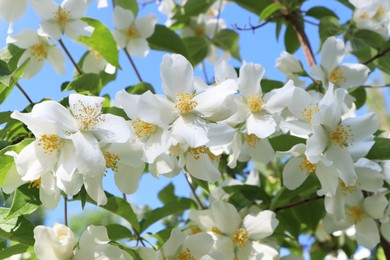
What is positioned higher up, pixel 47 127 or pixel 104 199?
pixel 47 127

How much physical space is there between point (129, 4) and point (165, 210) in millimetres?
670

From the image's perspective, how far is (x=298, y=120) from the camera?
1.06 m

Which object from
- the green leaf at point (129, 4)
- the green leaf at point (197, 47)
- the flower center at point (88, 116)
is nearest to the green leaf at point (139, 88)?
the green leaf at point (129, 4)

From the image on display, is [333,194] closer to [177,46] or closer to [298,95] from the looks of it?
[298,95]

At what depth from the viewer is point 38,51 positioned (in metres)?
1.39

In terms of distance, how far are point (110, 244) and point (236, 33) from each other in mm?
1191

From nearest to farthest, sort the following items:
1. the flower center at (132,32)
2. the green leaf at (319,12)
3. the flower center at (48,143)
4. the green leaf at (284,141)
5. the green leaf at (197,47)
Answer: the flower center at (48,143) → the green leaf at (284,141) → the flower center at (132,32) → the green leaf at (319,12) → the green leaf at (197,47)

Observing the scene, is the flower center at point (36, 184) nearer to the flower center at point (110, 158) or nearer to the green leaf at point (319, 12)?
the flower center at point (110, 158)

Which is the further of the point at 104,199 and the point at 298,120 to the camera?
the point at 298,120

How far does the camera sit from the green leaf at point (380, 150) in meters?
1.14

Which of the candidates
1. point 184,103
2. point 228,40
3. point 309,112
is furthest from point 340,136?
point 228,40

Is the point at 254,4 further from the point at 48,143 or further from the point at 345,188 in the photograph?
the point at 48,143

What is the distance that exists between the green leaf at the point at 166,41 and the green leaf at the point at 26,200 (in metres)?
0.75

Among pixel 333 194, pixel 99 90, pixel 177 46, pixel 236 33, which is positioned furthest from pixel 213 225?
pixel 236 33
